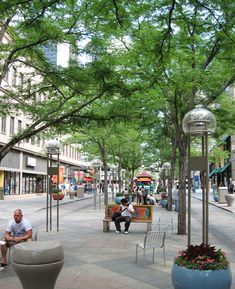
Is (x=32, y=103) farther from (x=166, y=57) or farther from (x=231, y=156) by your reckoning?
(x=231, y=156)

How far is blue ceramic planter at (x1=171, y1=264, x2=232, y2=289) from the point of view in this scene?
6023 millimetres

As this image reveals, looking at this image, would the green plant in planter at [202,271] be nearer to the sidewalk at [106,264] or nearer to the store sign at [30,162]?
the sidewalk at [106,264]

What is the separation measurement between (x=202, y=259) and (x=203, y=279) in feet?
1.12

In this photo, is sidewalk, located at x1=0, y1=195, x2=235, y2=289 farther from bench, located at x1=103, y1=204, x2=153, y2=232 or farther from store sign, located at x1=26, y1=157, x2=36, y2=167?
store sign, located at x1=26, y1=157, x2=36, y2=167

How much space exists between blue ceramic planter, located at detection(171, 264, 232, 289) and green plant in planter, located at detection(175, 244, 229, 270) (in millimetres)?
80

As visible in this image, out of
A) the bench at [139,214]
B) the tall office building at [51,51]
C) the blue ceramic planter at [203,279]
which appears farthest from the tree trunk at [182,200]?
the blue ceramic planter at [203,279]

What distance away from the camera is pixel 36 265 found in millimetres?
5777

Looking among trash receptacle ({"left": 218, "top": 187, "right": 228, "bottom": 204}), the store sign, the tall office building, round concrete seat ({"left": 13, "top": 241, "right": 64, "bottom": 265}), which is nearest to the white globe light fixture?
Result: round concrete seat ({"left": 13, "top": 241, "right": 64, "bottom": 265})

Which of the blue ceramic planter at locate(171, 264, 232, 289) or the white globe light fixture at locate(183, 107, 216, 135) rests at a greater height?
the white globe light fixture at locate(183, 107, 216, 135)

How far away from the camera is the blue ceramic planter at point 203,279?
602 cm

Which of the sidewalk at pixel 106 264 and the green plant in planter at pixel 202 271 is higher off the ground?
the green plant in planter at pixel 202 271

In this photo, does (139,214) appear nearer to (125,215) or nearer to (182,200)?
(125,215)

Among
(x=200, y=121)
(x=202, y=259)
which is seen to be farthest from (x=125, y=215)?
(x=202, y=259)

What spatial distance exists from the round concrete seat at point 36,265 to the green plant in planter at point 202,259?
194 cm
